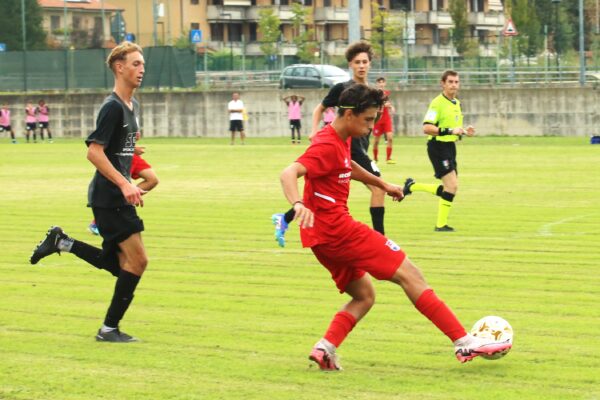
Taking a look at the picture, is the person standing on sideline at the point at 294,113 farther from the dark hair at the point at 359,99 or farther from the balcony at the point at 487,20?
the balcony at the point at 487,20

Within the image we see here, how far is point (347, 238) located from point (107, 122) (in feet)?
7.35

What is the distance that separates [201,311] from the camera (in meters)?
11.1

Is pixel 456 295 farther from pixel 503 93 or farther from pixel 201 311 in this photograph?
pixel 503 93

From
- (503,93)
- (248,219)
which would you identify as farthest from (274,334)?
(503,93)

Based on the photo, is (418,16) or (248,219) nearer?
(248,219)

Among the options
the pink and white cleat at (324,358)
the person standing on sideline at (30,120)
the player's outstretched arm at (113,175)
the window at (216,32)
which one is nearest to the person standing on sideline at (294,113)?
the person standing on sideline at (30,120)

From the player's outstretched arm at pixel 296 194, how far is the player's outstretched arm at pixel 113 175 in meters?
1.54

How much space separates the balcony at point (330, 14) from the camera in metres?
105

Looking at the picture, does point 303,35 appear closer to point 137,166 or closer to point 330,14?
point 330,14

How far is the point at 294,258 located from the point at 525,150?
80.4 ft

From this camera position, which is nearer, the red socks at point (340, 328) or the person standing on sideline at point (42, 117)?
A: the red socks at point (340, 328)

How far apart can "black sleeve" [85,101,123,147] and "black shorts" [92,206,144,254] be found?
0.48 metres

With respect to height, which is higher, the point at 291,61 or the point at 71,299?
the point at 291,61

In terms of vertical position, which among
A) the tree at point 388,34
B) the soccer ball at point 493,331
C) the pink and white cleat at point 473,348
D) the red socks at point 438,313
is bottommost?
the pink and white cleat at point 473,348
